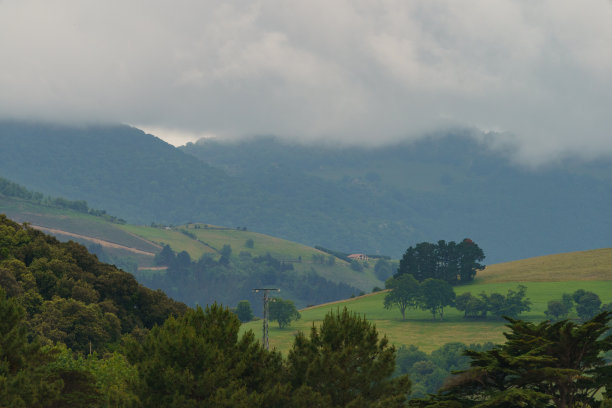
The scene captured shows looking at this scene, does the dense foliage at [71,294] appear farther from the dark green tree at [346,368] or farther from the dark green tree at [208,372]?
the dark green tree at [346,368]

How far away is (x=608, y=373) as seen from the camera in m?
45.1

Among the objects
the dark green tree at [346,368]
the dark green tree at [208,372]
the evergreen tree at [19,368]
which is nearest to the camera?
the dark green tree at [208,372]

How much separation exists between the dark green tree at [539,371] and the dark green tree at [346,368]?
386cm

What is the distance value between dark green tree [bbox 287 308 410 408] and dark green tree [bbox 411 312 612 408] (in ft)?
12.7

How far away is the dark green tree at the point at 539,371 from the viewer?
141ft

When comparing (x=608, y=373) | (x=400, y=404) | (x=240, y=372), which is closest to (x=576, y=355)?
(x=608, y=373)

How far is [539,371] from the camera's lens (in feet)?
141

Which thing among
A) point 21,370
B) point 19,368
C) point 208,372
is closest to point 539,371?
point 208,372

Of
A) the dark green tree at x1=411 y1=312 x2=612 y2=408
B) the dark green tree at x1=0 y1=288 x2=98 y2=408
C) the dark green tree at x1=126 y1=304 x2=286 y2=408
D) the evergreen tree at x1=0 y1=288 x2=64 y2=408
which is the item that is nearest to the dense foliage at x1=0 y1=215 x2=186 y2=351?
the dark green tree at x1=0 y1=288 x2=98 y2=408

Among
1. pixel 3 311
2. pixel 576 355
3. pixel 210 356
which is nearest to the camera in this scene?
pixel 576 355

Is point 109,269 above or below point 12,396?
above

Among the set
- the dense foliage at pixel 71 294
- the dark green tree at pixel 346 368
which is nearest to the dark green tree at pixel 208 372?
the dark green tree at pixel 346 368

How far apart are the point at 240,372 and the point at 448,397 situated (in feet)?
39.3

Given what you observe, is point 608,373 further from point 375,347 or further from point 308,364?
point 308,364
